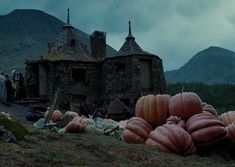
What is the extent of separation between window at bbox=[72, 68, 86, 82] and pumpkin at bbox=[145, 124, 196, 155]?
944 inches

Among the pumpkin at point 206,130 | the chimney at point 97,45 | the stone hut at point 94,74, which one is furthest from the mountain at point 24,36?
the pumpkin at point 206,130

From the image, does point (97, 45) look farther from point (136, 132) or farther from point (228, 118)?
point (136, 132)

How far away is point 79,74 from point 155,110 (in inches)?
930

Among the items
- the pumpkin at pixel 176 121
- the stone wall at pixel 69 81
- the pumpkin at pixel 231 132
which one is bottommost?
the pumpkin at pixel 231 132

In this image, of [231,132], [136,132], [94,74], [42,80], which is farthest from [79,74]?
[231,132]

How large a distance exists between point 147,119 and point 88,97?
2293 cm

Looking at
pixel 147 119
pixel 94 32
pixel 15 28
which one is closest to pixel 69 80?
pixel 94 32

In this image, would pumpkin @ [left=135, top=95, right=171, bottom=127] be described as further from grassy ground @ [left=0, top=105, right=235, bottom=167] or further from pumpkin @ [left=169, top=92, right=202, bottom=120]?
grassy ground @ [left=0, top=105, right=235, bottom=167]

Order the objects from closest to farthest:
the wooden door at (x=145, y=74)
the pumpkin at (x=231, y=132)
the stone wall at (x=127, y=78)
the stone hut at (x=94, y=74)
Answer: the pumpkin at (x=231, y=132), the stone wall at (x=127, y=78), the stone hut at (x=94, y=74), the wooden door at (x=145, y=74)

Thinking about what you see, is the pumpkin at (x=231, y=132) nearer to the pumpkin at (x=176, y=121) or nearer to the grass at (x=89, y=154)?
the grass at (x=89, y=154)

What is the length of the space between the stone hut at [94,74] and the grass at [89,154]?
2218 centimetres

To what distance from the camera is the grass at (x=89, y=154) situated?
225 inches

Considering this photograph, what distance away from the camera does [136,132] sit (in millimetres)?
8500

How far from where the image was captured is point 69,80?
3123 cm
